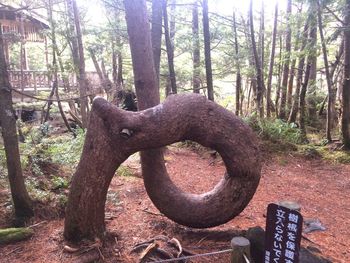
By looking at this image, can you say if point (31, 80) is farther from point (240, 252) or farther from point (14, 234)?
point (240, 252)

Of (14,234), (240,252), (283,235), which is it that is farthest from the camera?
(14,234)

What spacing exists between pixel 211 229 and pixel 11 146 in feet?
10.7

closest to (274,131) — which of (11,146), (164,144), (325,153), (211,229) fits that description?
(325,153)

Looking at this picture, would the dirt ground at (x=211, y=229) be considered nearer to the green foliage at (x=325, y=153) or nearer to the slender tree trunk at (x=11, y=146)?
the green foliage at (x=325, y=153)

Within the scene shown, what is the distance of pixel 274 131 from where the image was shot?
9930mm

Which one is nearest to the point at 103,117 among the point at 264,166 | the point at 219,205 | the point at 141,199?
the point at 219,205

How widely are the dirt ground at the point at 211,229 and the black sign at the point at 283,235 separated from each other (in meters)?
1.16

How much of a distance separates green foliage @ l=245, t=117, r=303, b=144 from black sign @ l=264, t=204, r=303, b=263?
23.4 ft

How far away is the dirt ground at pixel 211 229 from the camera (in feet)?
13.6

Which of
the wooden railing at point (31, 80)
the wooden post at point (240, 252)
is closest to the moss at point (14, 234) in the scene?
the wooden post at point (240, 252)

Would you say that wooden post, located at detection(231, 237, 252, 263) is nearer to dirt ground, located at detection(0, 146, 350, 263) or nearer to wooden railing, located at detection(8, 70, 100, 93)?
dirt ground, located at detection(0, 146, 350, 263)

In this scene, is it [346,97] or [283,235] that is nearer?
[283,235]

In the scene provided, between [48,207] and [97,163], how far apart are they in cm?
186

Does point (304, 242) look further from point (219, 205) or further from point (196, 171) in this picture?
point (196, 171)
